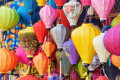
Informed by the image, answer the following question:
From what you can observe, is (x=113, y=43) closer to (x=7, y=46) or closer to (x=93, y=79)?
(x=93, y=79)

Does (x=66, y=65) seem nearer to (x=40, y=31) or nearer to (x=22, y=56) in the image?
(x=40, y=31)

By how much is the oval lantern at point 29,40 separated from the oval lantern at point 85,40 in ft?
2.02

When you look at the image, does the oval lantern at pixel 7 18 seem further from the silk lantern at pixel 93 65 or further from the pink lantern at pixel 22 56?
the silk lantern at pixel 93 65

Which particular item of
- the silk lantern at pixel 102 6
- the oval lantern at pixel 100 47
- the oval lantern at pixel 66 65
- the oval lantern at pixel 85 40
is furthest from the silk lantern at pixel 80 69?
the silk lantern at pixel 102 6

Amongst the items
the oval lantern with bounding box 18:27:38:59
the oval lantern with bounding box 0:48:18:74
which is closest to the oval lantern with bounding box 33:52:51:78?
the oval lantern with bounding box 18:27:38:59

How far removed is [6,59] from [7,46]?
0.28m

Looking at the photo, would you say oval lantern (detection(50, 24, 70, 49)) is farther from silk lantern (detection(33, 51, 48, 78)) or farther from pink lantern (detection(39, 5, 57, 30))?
silk lantern (detection(33, 51, 48, 78))

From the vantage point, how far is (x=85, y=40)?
2.35 meters

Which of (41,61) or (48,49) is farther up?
(48,49)

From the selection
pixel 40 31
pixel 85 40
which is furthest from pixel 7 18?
pixel 85 40

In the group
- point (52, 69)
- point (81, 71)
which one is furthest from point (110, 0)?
point (52, 69)

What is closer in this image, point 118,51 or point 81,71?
point 118,51

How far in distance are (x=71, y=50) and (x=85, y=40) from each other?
10.8 inches

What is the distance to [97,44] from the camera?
225cm
